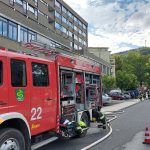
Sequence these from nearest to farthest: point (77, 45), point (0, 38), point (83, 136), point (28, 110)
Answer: point (28, 110) < point (83, 136) < point (0, 38) < point (77, 45)

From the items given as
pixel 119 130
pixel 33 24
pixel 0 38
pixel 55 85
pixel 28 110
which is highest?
pixel 33 24

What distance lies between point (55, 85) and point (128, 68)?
98327mm

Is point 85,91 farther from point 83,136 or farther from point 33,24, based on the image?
point 33,24

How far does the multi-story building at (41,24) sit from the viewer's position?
3503cm

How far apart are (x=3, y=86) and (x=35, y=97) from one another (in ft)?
4.34

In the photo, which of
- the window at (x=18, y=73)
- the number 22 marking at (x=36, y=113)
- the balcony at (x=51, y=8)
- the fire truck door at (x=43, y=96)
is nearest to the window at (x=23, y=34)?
the fire truck door at (x=43, y=96)

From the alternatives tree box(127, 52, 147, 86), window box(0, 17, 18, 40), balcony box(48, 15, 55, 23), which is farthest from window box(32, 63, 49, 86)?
tree box(127, 52, 147, 86)

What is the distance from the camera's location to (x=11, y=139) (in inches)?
287

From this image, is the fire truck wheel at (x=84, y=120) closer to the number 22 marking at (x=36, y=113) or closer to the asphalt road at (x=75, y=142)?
the asphalt road at (x=75, y=142)

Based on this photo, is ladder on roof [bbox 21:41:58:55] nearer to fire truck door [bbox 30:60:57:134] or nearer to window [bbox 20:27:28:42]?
fire truck door [bbox 30:60:57:134]

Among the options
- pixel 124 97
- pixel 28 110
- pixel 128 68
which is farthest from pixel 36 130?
pixel 128 68

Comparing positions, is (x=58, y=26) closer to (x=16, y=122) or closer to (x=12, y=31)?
(x=12, y=31)

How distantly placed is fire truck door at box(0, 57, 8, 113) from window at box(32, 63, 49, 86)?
1184 millimetres

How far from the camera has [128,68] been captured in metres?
106
